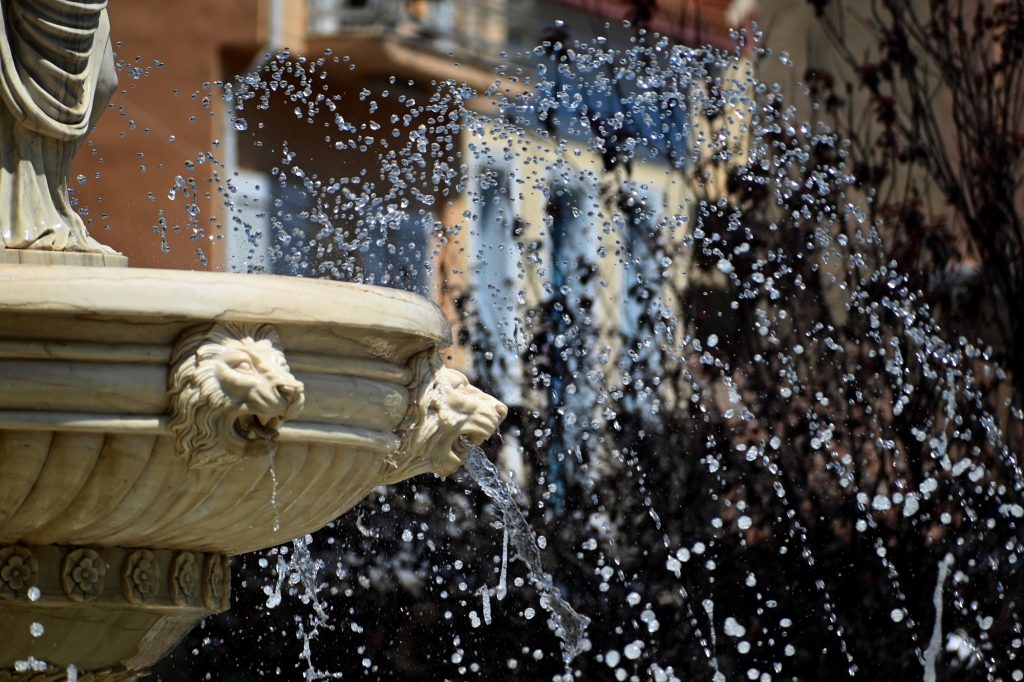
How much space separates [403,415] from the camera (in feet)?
13.4

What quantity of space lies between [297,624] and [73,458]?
3.35 metres

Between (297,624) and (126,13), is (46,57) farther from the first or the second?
(126,13)

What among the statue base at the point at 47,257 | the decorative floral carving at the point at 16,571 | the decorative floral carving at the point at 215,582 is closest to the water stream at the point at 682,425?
the decorative floral carving at the point at 215,582

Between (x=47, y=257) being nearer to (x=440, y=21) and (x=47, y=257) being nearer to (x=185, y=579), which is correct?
(x=185, y=579)

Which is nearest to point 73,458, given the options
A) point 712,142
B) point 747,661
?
point 747,661

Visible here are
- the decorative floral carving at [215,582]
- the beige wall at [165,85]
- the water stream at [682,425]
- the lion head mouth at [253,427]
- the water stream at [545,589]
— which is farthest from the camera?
the beige wall at [165,85]

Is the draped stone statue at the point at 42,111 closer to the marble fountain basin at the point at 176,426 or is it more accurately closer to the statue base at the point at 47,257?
the statue base at the point at 47,257

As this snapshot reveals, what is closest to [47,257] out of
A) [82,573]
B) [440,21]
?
[82,573]

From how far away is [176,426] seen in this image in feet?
12.0

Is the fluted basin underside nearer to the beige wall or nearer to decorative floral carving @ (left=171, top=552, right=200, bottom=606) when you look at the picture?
decorative floral carving @ (left=171, top=552, right=200, bottom=606)

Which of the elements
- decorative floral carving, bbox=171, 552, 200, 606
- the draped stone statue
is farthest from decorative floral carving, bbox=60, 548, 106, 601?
the draped stone statue

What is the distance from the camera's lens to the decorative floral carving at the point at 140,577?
4.09 meters

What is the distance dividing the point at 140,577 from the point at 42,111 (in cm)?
95

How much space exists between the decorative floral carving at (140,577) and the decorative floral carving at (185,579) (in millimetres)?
61
